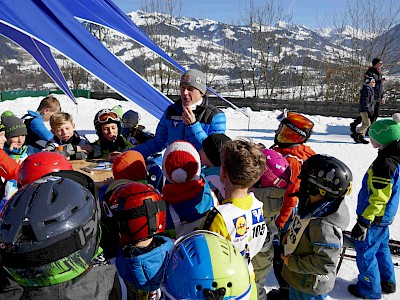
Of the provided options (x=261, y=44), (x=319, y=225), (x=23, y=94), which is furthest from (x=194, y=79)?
(x=261, y=44)

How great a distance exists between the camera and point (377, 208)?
287cm

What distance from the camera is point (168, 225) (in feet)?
6.91

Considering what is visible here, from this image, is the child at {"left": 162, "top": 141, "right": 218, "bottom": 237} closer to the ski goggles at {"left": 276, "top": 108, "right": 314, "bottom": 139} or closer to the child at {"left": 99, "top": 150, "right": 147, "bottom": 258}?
the child at {"left": 99, "top": 150, "right": 147, "bottom": 258}

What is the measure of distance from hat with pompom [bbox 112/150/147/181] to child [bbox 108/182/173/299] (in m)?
0.64

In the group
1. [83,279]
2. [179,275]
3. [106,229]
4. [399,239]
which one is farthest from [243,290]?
[399,239]

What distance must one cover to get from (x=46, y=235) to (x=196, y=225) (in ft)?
3.62

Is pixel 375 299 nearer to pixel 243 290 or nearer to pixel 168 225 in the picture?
pixel 168 225

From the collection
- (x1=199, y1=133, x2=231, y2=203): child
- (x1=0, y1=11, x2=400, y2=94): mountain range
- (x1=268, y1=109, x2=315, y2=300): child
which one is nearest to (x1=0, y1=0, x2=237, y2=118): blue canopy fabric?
(x1=199, y1=133, x2=231, y2=203): child

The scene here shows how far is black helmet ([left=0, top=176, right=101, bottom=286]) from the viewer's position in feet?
3.71

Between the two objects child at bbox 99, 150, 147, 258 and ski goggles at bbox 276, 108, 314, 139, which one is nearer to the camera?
child at bbox 99, 150, 147, 258

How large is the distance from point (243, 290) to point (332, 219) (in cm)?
115

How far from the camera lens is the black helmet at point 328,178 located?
2152mm

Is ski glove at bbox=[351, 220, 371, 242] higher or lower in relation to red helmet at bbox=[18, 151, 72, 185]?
lower

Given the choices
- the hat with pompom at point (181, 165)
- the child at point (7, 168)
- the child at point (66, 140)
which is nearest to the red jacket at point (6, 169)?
the child at point (7, 168)
